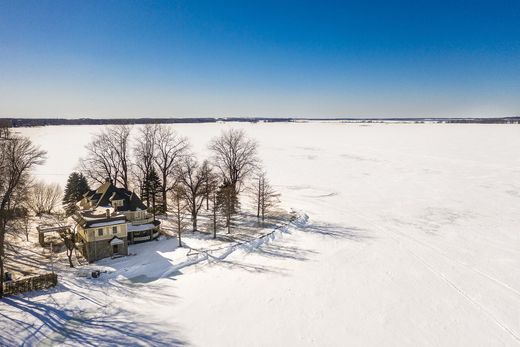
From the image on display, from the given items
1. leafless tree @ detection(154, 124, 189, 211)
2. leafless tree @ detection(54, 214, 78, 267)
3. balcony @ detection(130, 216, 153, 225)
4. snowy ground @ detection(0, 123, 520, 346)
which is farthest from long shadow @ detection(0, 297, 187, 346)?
leafless tree @ detection(154, 124, 189, 211)

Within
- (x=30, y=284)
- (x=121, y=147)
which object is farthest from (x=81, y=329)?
(x=121, y=147)

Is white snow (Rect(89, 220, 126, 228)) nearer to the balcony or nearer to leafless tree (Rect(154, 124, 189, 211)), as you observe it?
the balcony

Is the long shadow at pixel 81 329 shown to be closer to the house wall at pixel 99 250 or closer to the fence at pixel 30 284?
the fence at pixel 30 284

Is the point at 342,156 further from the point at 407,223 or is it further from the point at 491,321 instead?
the point at 491,321

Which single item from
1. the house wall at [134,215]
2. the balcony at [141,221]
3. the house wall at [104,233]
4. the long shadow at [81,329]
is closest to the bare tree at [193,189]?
the balcony at [141,221]

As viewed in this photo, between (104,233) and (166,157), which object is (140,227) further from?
(166,157)

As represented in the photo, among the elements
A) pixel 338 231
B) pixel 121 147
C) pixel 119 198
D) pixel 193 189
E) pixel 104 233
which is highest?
pixel 121 147
